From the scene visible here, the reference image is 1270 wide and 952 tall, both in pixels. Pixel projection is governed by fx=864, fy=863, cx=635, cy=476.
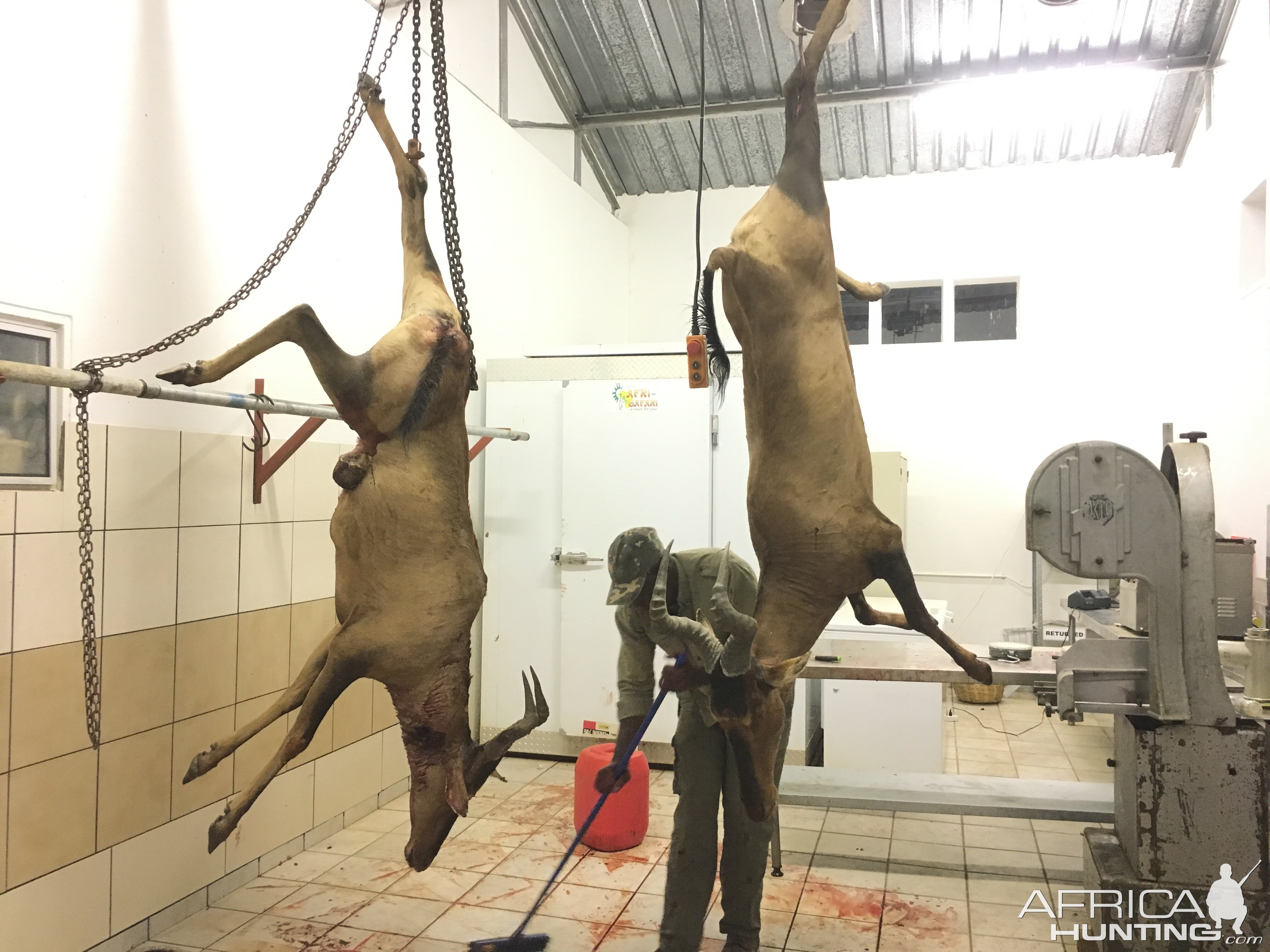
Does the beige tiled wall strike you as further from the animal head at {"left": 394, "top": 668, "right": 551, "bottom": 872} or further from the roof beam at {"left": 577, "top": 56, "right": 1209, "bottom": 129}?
the roof beam at {"left": 577, "top": 56, "right": 1209, "bottom": 129}

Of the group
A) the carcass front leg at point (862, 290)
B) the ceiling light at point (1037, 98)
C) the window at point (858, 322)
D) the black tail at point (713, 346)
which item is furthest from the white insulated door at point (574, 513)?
the ceiling light at point (1037, 98)

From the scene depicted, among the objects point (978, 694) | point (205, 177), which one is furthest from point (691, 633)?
point (978, 694)

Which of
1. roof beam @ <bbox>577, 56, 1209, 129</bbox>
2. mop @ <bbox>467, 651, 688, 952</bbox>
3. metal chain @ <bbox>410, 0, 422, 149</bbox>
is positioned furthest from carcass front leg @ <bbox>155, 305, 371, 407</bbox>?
roof beam @ <bbox>577, 56, 1209, 129</bbox>

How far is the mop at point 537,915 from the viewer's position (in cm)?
215

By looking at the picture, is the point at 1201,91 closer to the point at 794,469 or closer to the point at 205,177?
the point at 794,469

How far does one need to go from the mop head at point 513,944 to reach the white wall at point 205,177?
185 cm

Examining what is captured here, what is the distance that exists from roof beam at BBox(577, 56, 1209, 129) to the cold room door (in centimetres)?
190

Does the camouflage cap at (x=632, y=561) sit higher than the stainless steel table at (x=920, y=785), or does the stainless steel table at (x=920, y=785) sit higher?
the camouflage cap at (x=632, y=561)

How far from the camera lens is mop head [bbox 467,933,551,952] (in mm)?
2506

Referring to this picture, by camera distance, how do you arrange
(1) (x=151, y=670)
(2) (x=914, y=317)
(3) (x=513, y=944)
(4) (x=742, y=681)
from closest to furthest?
(4) (x=742, y=681), (3) (x=513, y=944), (1) (x=151, y=670), (2) (x=914, y=317)

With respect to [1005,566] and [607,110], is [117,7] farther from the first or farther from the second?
[1005,566]

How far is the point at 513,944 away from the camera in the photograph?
2523 mm

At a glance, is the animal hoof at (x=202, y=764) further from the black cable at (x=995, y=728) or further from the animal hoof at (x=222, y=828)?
the black cable at (x=995, y=728)

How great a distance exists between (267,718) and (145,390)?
0.76m
